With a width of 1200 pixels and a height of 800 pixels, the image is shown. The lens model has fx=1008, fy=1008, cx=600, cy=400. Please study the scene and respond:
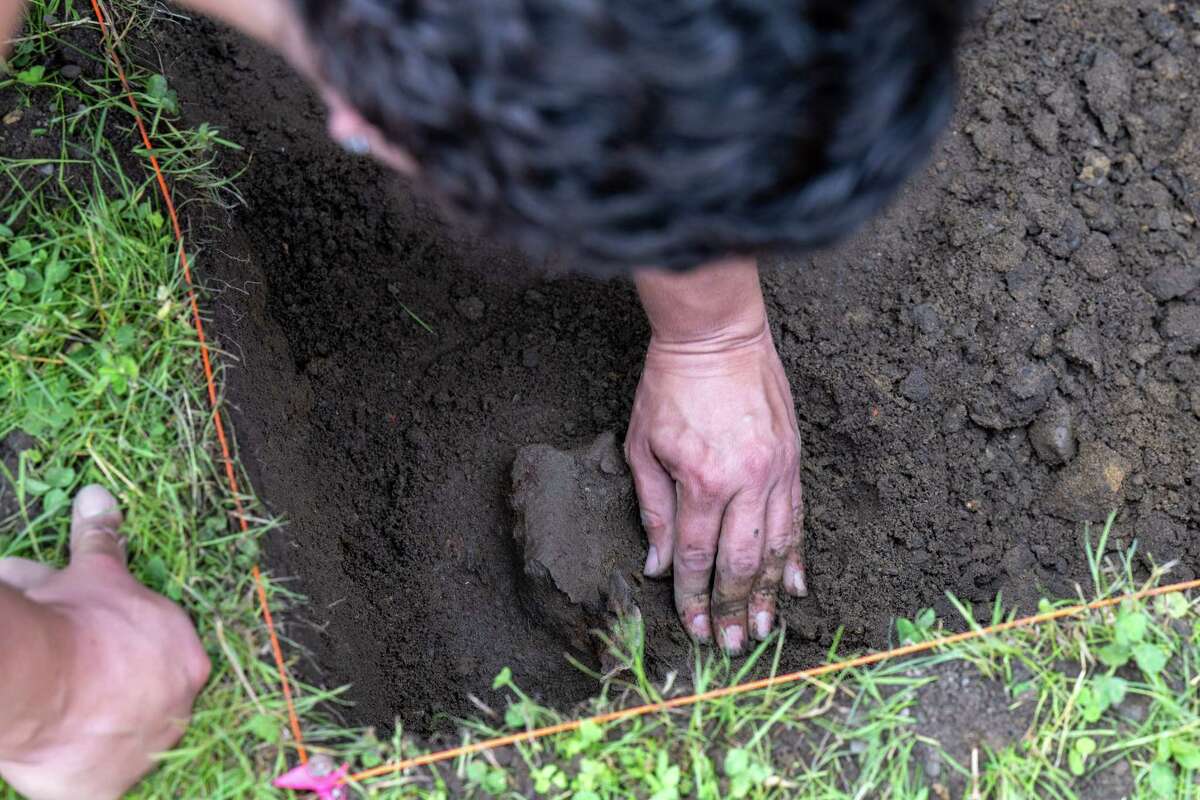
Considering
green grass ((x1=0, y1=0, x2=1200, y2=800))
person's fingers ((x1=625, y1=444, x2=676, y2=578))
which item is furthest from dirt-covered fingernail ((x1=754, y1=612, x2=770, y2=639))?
green grass ((x1=0, y1=0, x2=1200, y2=800))

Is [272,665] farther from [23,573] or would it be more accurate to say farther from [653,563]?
[653,563]

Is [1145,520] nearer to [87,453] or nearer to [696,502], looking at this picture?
[696,502]

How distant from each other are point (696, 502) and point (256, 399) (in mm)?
829

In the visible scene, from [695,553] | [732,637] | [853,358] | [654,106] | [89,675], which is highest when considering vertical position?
[654,106]

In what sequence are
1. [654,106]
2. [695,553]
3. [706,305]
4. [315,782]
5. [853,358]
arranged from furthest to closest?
1. [853,358]
2. [695,553]
3. [706,305]
4. [315,782]
5. [654,106]

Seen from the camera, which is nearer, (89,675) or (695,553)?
(89,675)

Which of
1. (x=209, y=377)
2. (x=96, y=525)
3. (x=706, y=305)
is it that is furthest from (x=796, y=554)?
(x=96, y=525)

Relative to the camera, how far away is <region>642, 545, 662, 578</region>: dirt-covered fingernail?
2.02 meters

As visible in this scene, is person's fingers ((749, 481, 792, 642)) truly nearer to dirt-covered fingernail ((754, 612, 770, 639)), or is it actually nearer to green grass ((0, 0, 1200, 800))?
dirt-covered fingernail ((754, 612, 770, 639))

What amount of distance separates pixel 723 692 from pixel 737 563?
489 mm

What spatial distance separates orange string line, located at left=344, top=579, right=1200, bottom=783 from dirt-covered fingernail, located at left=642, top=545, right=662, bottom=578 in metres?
0.52

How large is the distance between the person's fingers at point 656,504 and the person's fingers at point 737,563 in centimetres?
11

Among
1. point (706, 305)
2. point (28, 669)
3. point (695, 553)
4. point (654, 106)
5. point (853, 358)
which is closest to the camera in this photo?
point (654, 106)

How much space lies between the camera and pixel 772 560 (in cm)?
198
